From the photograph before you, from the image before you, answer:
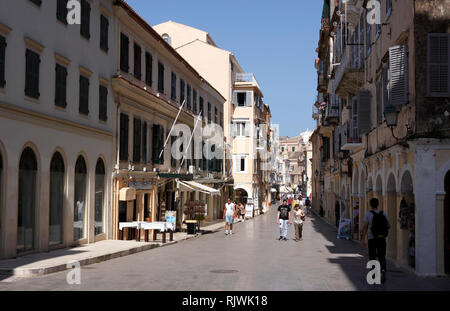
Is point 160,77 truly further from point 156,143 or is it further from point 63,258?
point 63,258

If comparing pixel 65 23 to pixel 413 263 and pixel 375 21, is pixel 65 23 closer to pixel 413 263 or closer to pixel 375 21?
pixel 375 21

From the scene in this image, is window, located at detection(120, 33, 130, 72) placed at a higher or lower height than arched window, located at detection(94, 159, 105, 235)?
higher

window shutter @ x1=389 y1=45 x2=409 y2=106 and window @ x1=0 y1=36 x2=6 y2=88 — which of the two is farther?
window @ x1=0 y1=36 x2=6 y2=88

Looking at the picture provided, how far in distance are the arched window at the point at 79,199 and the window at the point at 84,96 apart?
175 cm

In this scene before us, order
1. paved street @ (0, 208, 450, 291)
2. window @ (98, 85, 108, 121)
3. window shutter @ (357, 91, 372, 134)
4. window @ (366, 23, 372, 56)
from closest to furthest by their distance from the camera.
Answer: paved street @ (0, 208, 450, 291), window shutter @ (357, 91, 372, 134), window @ (366, 23, 372, 56), window @ (98, 85, 108, 121)

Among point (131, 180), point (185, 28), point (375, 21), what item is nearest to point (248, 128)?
point (185, 28)

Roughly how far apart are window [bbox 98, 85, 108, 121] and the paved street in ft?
19.1

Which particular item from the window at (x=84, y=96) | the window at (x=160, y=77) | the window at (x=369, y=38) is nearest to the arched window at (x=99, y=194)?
the window at (x=84, y=96)

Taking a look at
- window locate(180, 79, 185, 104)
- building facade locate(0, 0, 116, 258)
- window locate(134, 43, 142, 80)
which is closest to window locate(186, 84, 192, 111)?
window locate(180, 79, 185, 104)

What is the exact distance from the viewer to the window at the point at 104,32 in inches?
941

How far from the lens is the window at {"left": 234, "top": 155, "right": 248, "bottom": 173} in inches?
2574

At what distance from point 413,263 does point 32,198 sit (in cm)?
1130

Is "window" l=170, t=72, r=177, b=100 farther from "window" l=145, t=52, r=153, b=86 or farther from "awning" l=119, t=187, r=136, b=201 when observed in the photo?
"awning" l=119, t=187, r=136, b=201
